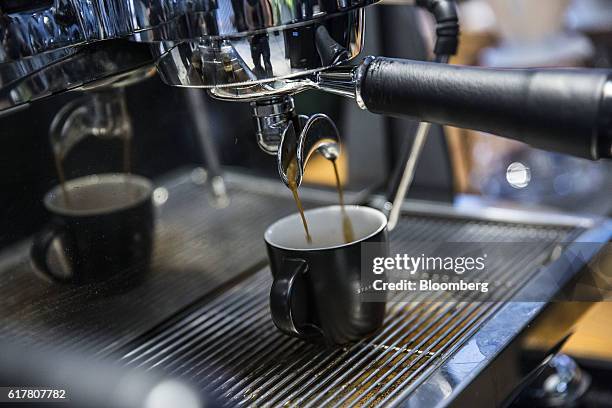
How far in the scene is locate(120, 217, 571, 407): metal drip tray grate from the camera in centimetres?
43

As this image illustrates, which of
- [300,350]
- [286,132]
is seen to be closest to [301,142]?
[286,132]

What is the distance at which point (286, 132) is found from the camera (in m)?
0.43

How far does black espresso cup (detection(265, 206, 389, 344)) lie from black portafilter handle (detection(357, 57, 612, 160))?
0.11m

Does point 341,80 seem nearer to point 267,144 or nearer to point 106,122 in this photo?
point 267,144

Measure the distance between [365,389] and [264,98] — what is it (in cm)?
17

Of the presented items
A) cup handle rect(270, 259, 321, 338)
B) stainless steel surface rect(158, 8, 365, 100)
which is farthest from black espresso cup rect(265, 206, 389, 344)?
stainless steel surface rect(158, 8, 365, 100)

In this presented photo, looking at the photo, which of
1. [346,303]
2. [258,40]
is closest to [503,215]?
[346,303]

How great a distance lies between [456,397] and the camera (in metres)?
0.40

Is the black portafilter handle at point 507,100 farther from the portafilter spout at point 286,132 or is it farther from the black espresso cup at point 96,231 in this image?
the black espresso cup at point 96,231

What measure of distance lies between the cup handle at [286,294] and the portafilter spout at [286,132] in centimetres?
5

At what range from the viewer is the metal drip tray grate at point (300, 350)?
43cm

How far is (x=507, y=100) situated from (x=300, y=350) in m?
0.22

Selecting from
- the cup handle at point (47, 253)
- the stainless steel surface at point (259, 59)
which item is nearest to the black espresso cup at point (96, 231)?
the cup handle at point (47, 253)

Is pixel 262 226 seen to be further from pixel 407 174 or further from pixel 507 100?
pixel 507 100
